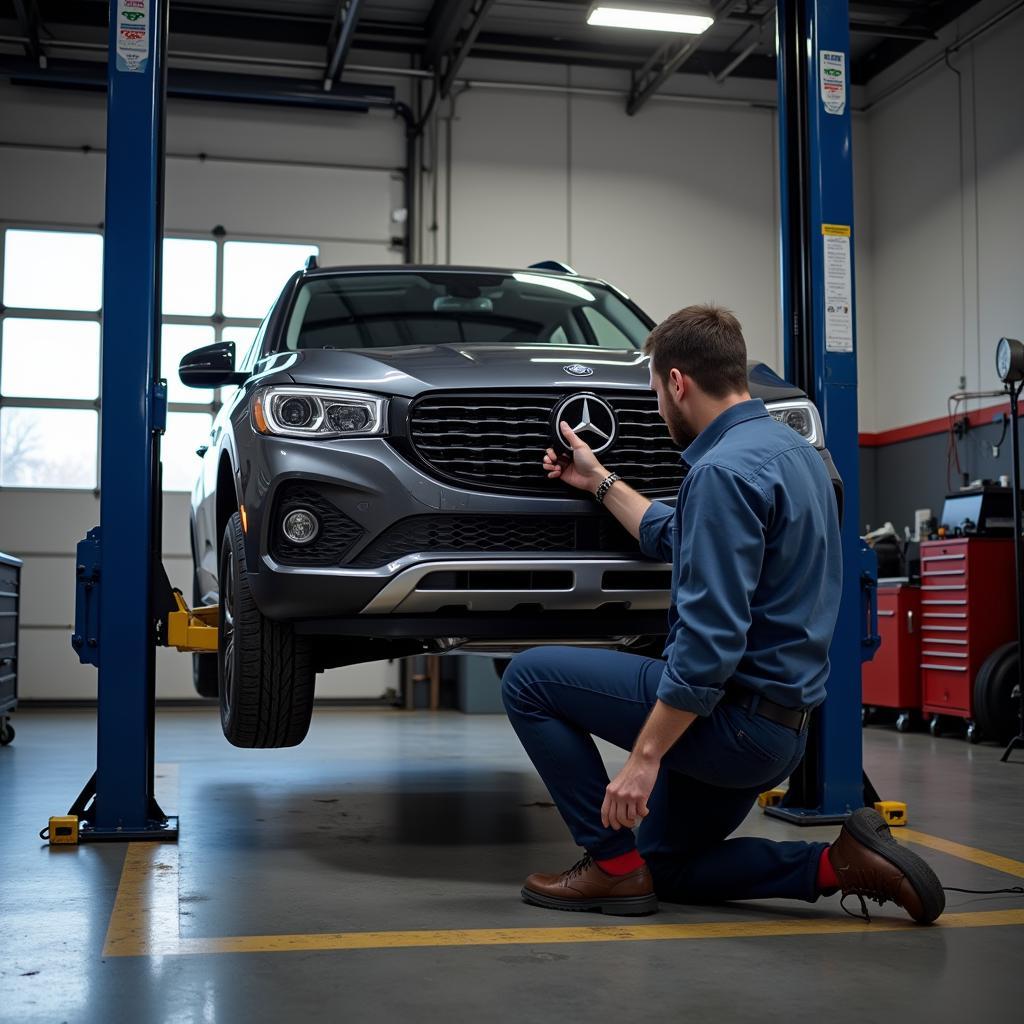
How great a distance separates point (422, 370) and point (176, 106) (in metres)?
8.99

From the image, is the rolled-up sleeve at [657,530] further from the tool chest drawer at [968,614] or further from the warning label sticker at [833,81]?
the tool chest drawer at [968,614]

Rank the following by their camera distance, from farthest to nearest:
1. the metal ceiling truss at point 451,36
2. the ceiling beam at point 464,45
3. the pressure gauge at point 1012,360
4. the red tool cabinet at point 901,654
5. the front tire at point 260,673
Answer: the metal ceiling truss at point 451,36, the ceiling beam at point 464,45, the red tool cabinet at point 901,654, the pressure gauge at point 1012,360, the front tire at point 260,673

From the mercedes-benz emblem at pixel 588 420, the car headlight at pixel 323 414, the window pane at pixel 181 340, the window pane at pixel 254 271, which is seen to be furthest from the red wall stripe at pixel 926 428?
the car headlight at pixel 323 414

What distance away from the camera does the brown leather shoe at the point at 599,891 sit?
2.79 m

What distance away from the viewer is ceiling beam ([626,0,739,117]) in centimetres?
1089

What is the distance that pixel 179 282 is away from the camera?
11.1m

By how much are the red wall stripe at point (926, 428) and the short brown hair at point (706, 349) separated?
8.41 m

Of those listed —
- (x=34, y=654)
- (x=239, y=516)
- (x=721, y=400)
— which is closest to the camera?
(x=721, y=400)

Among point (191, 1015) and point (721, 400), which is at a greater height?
point (721, 400)

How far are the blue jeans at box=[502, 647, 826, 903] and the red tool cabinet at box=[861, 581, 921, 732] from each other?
624 centimetres

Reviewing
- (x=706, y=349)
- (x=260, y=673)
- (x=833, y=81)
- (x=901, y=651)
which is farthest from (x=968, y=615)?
(x=706, y=349)

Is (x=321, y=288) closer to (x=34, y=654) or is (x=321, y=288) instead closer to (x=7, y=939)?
(x=7, y=939)

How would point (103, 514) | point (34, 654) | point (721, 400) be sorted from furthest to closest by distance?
point (34, 654), point (103, 514), point (721, 400)

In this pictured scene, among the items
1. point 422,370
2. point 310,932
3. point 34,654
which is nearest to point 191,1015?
point 310,932
